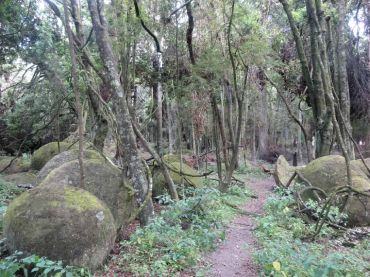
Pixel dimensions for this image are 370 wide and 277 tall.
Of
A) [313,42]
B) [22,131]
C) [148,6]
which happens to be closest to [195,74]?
[148,6]

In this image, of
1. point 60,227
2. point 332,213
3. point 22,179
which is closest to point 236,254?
point 332,213

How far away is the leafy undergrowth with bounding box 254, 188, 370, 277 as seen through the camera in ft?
14.6

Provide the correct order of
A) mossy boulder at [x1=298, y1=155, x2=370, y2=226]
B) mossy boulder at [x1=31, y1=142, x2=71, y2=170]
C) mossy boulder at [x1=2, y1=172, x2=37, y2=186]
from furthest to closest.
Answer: mossy boulder at [x1=31, y1=142, x2=71, y2=170] < mossy boulder at [x1=2, y1=172, x2=37, y2=186] < mossy boulder at [x1=298, y1=155, x2=370, y2=226]

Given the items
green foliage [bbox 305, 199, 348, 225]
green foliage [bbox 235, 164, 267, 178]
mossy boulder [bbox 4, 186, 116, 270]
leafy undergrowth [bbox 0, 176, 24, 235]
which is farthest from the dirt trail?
green foliage [bbox 235, 164, 267, 178]

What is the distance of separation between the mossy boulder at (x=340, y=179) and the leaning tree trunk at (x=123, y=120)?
4.60m

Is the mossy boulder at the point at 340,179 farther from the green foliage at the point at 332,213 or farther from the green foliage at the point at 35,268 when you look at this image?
the green foliage at the point at 35,268

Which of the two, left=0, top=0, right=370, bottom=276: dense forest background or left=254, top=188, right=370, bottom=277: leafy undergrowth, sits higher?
left=0, top=0, right=370, bottom=276: dense forest background

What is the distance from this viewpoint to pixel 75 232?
4.99 meters

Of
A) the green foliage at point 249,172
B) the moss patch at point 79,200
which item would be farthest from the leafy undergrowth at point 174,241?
the green foliage at point 249,172

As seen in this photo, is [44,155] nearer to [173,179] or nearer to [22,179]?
[22,179]

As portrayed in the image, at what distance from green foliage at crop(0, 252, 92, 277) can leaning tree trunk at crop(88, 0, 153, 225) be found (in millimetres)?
2176

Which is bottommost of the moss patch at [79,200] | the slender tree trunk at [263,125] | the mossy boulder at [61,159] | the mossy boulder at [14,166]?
the mossy boulder at [14,166]

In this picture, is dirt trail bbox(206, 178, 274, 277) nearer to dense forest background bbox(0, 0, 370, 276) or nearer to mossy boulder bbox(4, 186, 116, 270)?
dense forest background bbox(0, 0, 370, 276)

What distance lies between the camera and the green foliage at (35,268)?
416 cm
